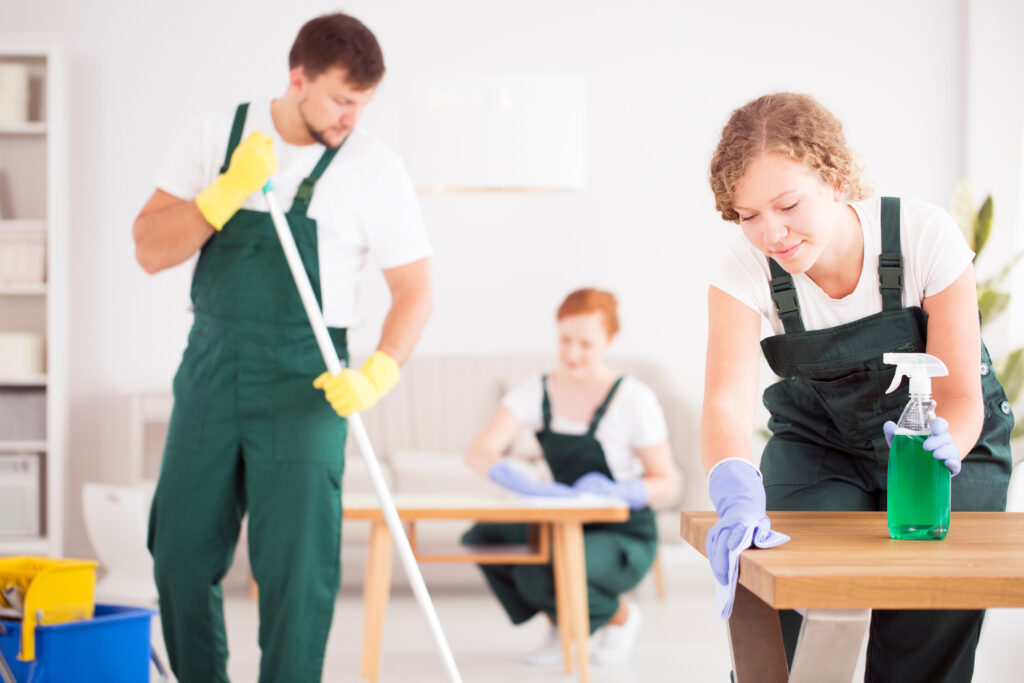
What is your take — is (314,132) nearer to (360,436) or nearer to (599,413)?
(360,436)

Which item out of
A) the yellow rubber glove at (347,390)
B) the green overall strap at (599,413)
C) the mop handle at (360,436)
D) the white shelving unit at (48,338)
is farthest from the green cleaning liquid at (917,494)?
the white shelving unit at (48,338)

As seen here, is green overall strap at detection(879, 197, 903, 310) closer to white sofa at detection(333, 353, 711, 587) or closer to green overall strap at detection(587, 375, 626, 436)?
green overall strap at detection(587, 375, 626, 436)

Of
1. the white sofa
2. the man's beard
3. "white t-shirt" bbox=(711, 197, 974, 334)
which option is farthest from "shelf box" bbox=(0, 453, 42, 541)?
"white t-shirt" bbox=(711, 197, 974, 334)

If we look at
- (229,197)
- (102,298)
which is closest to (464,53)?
(102,298)

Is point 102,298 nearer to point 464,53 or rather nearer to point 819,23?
point 464,53

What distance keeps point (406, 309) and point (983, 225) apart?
8.35 ft

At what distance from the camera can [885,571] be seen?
903mm

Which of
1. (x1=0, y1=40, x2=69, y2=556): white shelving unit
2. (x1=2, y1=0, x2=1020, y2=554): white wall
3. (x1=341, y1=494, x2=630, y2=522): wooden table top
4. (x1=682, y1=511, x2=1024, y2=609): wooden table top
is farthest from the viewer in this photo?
(x1=2, y1=0, x2=1020, y2=554): white wall

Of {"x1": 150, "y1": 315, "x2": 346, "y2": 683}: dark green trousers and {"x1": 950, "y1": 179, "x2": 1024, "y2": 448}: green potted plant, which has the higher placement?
{"x1": 950, "y1": 179, "x2": 1024, "y2": 448}: green potted plant

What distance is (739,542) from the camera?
1.02 metres

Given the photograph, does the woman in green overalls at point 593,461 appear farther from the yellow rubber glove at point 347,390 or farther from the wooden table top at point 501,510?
the yellow rubber glove at point 347,390

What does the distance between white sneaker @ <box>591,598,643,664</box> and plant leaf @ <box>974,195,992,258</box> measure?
5.93 feet

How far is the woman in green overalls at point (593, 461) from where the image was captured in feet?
9.73

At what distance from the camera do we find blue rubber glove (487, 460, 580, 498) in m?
2.84
